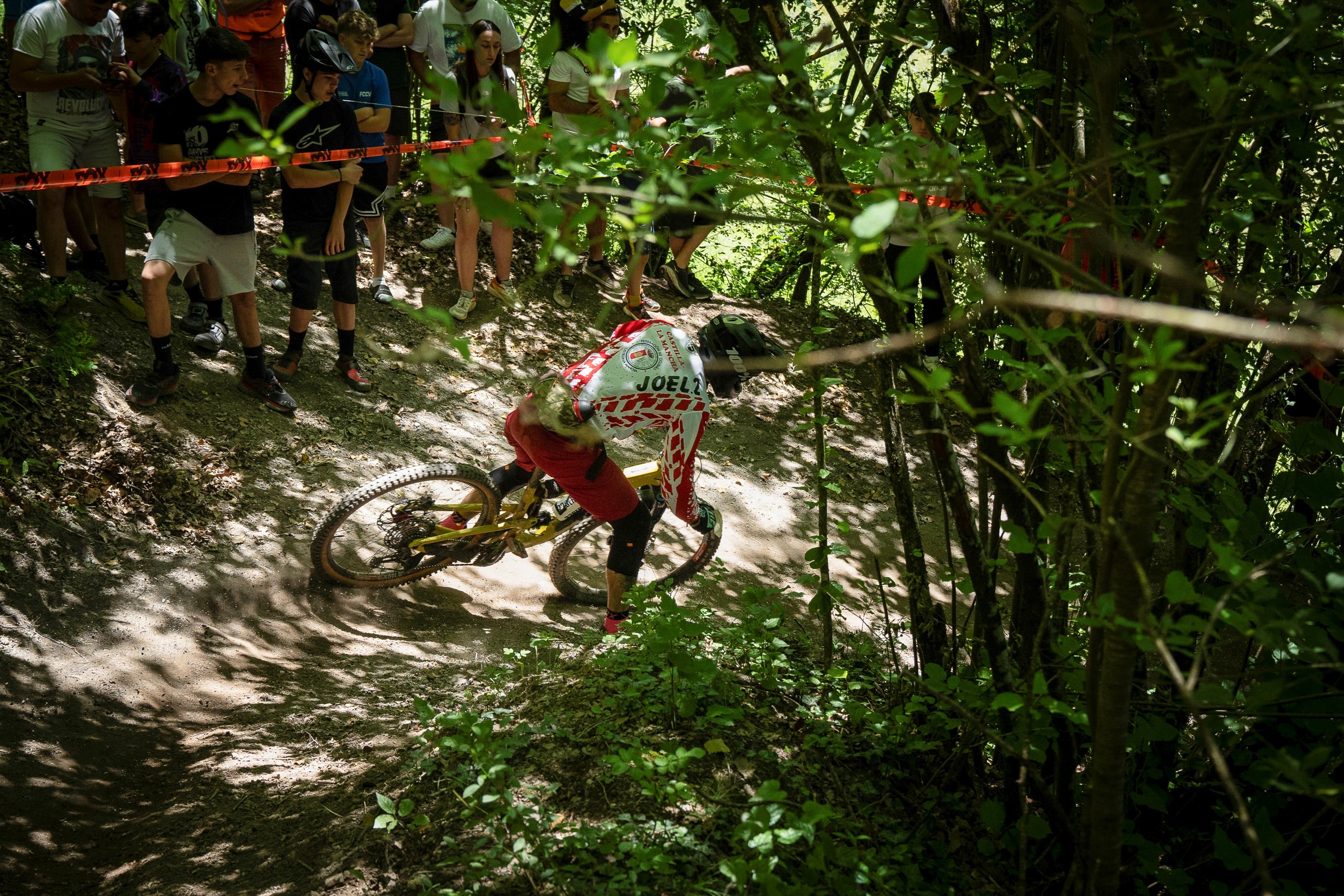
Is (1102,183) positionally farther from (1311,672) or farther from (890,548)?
(890,548)

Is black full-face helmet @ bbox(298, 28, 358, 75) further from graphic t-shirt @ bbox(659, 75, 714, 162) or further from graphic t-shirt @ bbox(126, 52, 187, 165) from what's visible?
graphic t-shirt @ bbox(659, 75, 714, 162)

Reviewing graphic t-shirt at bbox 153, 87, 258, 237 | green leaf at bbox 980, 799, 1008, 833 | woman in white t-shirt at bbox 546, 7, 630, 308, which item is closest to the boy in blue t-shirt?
graphic t-shirt at bbox 153, 87, 258, 237

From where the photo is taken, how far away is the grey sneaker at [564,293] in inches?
311

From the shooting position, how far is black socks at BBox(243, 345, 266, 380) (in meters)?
5.48

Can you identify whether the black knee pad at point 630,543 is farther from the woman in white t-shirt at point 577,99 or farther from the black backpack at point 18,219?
the black backpack at point 18,219

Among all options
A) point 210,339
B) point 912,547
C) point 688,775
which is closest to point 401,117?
point 210,339

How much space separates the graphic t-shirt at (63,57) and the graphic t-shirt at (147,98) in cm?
25

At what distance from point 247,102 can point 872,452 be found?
5186 millimetres

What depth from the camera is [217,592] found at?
444 centimetres

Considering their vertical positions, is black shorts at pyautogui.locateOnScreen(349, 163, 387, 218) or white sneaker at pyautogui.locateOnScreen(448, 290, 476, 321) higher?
black shorts at pyautogui.locateOnScreen(349, 163, 387, 218)

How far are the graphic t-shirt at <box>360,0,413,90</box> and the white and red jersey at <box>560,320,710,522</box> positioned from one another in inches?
169

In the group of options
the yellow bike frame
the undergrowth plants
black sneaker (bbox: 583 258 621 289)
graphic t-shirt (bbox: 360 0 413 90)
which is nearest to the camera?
the undergrowth plants

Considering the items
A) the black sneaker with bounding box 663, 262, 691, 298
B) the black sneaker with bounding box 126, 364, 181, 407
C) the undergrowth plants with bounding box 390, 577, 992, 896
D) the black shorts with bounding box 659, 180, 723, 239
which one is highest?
the black sneaker with bounding box 663, 262, 691, 298

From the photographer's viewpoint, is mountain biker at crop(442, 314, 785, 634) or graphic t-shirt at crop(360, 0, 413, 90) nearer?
mountain biker at crop(442, 314, 785, 634)
